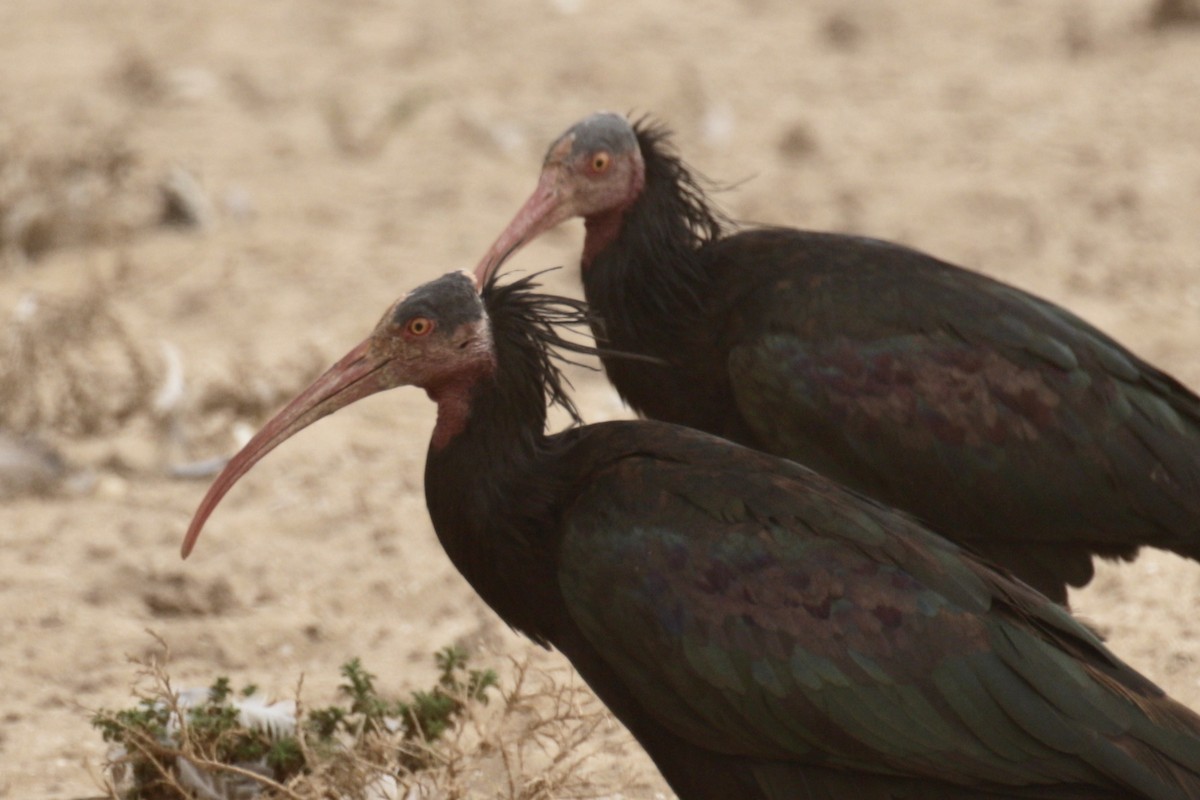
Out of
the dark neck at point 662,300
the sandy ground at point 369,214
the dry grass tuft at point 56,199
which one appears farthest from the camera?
the dry grass tuft at point 56,199

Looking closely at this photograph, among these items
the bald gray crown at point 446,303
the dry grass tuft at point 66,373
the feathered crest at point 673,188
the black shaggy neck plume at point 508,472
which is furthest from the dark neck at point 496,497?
the dry grass tuft at point 66,373

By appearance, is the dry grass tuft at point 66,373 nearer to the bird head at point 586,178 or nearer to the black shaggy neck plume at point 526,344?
the bird head at point 586,178

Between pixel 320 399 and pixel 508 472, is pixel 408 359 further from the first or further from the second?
pixel 508 472

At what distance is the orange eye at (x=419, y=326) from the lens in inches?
202

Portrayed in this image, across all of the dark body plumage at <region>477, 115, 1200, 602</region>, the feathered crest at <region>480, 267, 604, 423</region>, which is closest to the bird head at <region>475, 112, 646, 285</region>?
the dark body plumage at <region>477, 115, 1200, 602</region>

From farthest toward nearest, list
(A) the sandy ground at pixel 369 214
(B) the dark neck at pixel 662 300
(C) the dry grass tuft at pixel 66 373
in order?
(C) the dry grass tuft at pixel 66 373
(A) the sandy ground at pixel 369 214
(B) the dark neck at pixel 662 300

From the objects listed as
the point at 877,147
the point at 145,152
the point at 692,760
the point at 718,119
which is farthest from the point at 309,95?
the point at 692,760

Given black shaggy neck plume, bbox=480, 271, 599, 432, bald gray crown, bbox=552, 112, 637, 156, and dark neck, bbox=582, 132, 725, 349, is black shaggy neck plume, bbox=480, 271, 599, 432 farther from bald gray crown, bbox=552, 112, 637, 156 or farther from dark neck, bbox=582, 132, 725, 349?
bald gray crown, bbox=552, 112, 637, 156

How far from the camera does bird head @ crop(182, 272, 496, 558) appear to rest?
514 cm

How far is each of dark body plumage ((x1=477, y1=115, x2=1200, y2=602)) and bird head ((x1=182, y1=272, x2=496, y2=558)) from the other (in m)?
0.68

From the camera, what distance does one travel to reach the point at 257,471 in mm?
8008

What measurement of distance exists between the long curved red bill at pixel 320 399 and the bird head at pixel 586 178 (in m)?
1.22

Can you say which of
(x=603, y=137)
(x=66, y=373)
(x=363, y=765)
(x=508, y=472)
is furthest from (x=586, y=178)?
(x=66, y=373)

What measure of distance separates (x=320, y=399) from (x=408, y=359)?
0.26m
